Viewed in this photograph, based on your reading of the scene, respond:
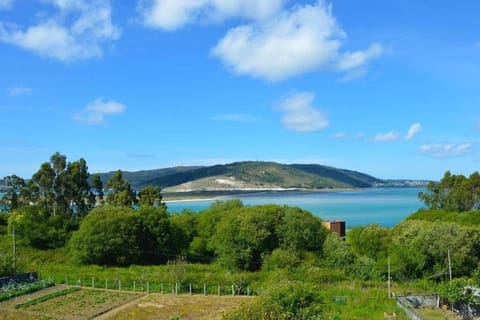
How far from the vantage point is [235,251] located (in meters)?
38.1

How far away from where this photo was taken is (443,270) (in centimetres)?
3503

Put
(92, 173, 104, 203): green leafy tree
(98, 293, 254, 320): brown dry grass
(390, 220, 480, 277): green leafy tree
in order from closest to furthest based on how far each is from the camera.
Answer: (98, 293, 254, 320): brown dry grass
(390, 220, 480, 277): green leafy tree
(92, 173, 104, 203): green leafy tree

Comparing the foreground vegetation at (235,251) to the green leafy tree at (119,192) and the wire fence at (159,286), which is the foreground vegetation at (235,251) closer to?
the wire fence at (159,286)

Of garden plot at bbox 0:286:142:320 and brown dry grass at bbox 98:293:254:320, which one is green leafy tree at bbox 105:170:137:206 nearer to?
garden plot at bbox 0:286:142:320

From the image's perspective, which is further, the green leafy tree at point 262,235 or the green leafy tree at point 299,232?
the green leafy tree at point 299,232

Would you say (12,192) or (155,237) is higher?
(12,192)

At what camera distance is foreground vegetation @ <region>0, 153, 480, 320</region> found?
30.8m

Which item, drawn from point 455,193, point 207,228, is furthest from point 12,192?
point 455,193

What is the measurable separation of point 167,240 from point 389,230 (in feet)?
64.5

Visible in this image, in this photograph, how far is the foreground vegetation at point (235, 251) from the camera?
Result: 1212 inches

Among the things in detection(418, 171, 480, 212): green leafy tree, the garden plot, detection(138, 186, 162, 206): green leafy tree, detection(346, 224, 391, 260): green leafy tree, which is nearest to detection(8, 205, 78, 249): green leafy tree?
detection(138, 186, 162, 206): green leafy tree

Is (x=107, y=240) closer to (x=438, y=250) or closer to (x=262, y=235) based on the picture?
(x=262, y=235)

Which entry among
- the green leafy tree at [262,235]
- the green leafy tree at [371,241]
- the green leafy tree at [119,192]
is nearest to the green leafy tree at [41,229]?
the green leafy tree at [119,192]

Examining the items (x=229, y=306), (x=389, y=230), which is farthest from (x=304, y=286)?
(x=389, y=230)
